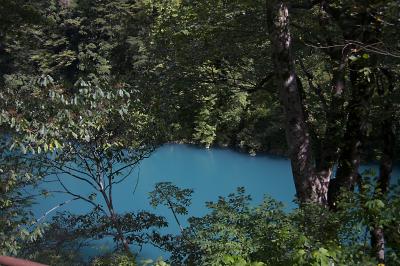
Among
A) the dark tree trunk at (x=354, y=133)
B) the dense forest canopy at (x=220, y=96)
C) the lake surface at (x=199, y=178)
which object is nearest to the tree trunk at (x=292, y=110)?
the dense forest canopy at (x=220, y=96)

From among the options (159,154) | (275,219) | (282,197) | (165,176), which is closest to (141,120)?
(275,219)

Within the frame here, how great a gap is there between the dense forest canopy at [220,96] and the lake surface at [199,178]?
4660 millimetres

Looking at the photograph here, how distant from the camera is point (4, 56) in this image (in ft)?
79.5

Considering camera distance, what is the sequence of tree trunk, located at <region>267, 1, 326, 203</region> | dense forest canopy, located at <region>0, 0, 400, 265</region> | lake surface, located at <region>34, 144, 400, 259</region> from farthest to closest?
lake surface, located at <region>34, 144, 400, 259</region> < tree trunk, located at <region>267, 1, 326, 203</region> < dense forest canopy, located at <region>0, 0, 400, 265</region>

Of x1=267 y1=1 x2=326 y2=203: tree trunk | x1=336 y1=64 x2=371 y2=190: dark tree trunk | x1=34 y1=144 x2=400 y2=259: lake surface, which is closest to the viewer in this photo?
x1=267 y1=1 x2=326 y2=203: tree trunk

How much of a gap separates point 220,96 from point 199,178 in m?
9.90

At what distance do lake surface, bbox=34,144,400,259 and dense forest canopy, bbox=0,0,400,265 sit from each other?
15.3 feet

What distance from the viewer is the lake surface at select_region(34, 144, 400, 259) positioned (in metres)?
12.0

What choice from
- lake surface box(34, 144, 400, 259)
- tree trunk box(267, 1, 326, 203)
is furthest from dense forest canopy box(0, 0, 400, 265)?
lake surface box(34, 144, 400, 259)

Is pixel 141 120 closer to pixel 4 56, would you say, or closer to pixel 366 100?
pixel 366 100

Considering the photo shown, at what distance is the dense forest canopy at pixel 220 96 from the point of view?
8.26 feet

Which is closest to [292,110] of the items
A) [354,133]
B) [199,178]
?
[354,133]

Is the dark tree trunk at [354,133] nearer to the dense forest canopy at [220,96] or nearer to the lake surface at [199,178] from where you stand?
the dense forest canopy at [220,96]

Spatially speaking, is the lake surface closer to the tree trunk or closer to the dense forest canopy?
the dense forest canopy
